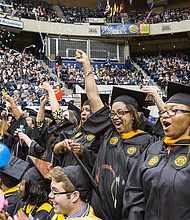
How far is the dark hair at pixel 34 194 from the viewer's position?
357 centimetres

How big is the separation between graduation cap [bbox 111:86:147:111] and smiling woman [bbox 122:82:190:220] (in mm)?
604

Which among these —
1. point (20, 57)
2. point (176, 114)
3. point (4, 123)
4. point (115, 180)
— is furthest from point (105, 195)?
point (20, 57)

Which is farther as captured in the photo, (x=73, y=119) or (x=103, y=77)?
(x=103, y=77)

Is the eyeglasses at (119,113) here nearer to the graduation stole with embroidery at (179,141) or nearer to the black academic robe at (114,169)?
the black academic robe at (114,169)

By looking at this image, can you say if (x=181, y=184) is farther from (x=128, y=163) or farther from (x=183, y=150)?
(x=128, y=163)

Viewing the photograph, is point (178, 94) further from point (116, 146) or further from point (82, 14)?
point (82, 14)

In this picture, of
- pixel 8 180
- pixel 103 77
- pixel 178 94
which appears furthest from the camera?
pixel 103 77

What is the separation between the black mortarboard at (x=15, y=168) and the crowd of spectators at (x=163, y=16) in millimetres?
28473

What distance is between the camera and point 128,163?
3217 millimetres

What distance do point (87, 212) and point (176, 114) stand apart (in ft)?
3.26

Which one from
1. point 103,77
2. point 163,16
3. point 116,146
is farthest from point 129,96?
point 163,16

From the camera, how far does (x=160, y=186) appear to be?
8.43ft

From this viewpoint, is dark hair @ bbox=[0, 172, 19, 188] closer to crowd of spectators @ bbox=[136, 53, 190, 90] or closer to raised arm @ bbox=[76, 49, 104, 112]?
raised arm @ bbox=[76, 49, 104, 112]

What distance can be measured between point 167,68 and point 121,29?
5.80m
